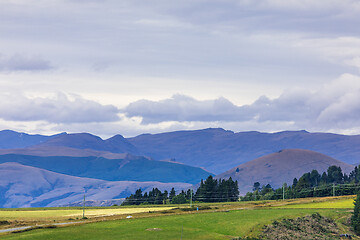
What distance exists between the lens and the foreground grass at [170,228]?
95.8 meters

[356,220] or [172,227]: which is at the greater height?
[172,227]

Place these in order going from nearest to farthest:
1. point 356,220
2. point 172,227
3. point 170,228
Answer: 1. point 170,228
2. point 172,227
3. point 356,220

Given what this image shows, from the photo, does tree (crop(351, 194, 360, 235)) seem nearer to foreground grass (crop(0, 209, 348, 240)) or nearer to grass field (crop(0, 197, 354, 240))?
grass field (crop(0, 197, 354, 240))

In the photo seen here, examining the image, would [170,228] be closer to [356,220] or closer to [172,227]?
[172,227]

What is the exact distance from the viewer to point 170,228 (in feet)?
360

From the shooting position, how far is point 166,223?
386 ft

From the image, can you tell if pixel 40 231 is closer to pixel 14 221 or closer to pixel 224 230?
pixel 14 221

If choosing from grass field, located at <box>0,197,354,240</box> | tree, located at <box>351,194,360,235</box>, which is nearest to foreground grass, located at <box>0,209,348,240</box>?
grass field, located at <box>0,197,354,240</box>

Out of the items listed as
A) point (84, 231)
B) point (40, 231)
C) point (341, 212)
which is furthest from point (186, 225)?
point (341, 212)

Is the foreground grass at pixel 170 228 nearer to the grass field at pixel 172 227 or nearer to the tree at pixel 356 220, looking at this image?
the grass field at pixel 172 227

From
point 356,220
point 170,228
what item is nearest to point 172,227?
point 170,228

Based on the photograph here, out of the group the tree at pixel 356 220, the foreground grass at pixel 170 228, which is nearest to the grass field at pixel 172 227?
the foreground grass at pixel 170 228

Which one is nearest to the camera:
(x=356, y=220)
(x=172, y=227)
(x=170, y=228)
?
(x=170, y=228)

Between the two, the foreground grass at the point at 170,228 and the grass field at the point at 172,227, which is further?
the grass field at the point at 172,227
